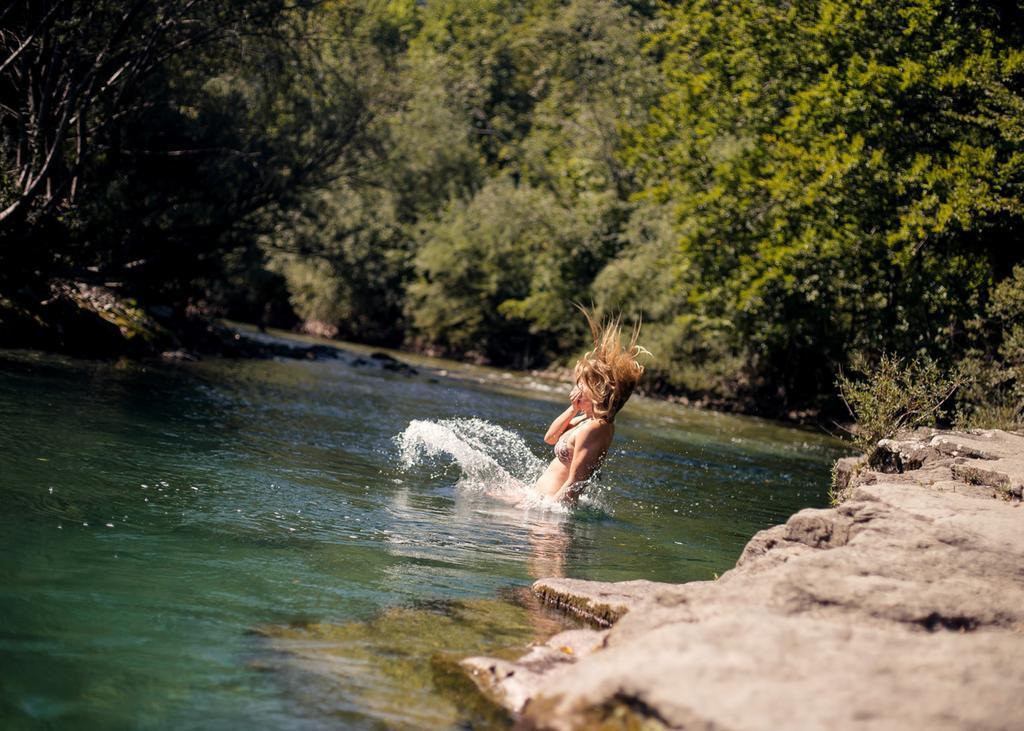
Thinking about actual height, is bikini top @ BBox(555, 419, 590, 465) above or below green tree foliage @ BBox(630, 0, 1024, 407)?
below

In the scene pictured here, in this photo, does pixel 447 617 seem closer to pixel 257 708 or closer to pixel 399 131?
pixel 257 708

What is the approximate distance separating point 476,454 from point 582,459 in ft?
6.84

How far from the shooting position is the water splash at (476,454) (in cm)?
1172

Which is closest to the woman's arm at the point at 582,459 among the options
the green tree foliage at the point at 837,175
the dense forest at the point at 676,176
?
the dense forest at the point at 676,176

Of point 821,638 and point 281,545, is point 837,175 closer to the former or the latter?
point 281,545

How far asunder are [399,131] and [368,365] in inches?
672

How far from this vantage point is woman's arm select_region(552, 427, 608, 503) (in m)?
10.6

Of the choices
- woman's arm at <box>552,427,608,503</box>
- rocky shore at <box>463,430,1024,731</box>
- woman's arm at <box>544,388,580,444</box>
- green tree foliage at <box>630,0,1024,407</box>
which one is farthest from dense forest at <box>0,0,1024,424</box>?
rocky shore at <box>463,430,1024,731</box>

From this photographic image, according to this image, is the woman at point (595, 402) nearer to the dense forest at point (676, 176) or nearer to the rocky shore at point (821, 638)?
the rocky shore at point (821, 638)

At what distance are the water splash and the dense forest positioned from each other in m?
4.62

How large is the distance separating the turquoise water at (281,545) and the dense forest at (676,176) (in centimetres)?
443

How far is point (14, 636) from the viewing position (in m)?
4.86

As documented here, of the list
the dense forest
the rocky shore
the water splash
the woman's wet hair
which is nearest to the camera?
the rocky shore

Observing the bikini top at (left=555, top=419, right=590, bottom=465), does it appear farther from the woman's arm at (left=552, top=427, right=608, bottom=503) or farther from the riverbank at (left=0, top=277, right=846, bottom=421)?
the riverbank at (left=0, top=277, right=846, bottom=421)
